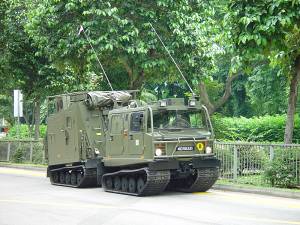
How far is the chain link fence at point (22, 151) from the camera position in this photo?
3108 centimetres

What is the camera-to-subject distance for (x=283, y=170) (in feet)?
56.2

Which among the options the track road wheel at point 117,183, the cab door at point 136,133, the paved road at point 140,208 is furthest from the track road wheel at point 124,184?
the cab door at point 136,133

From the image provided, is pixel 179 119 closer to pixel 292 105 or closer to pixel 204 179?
pixel 204 179

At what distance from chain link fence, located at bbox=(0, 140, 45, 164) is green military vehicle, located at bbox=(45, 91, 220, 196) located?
35.5ft

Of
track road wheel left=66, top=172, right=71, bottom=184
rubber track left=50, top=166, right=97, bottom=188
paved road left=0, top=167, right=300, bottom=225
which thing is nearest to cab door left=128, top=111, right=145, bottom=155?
paved road left=0, top=167, right=300, bottom=225

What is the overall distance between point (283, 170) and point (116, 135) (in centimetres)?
485

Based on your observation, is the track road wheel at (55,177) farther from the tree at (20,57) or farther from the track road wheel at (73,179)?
the tree at (20,57)

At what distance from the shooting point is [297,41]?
17891 millimetres

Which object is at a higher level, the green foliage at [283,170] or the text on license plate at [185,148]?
the text on license plate at [185,148]

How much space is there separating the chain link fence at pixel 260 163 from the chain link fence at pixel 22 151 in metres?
13.5

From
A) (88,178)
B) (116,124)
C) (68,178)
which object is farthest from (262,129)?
(116,124)

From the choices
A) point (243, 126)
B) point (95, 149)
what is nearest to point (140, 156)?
point (95, 149)

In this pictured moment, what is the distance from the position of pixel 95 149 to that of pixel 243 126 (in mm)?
16584

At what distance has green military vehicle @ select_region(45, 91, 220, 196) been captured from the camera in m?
16.2
